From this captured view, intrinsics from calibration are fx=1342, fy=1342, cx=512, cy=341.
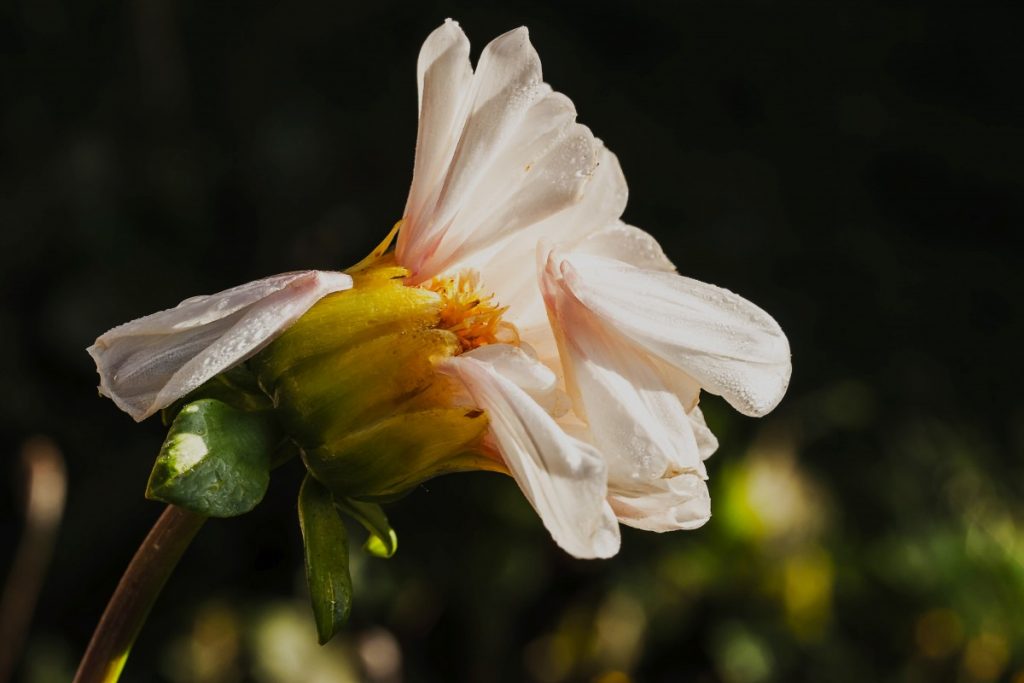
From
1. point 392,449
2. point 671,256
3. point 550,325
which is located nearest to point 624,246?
point 550,325

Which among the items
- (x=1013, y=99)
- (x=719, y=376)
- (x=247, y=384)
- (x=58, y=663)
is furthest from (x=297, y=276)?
(x=1013, y=99)

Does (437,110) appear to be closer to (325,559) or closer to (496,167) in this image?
(496,167)

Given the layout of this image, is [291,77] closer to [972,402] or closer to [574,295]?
[972,402]

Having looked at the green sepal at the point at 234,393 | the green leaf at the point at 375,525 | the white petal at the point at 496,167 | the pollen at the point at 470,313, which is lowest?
the green leaf at the point at 375,525

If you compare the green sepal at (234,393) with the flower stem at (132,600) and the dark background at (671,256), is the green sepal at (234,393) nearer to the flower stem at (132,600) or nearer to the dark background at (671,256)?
the flower stem at (132,600)

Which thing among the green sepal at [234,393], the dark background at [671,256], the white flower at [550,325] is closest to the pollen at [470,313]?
the white flower at [550,325]

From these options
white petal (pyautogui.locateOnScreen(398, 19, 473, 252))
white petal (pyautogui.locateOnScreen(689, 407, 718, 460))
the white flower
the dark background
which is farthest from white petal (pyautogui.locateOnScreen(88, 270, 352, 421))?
the dark background
